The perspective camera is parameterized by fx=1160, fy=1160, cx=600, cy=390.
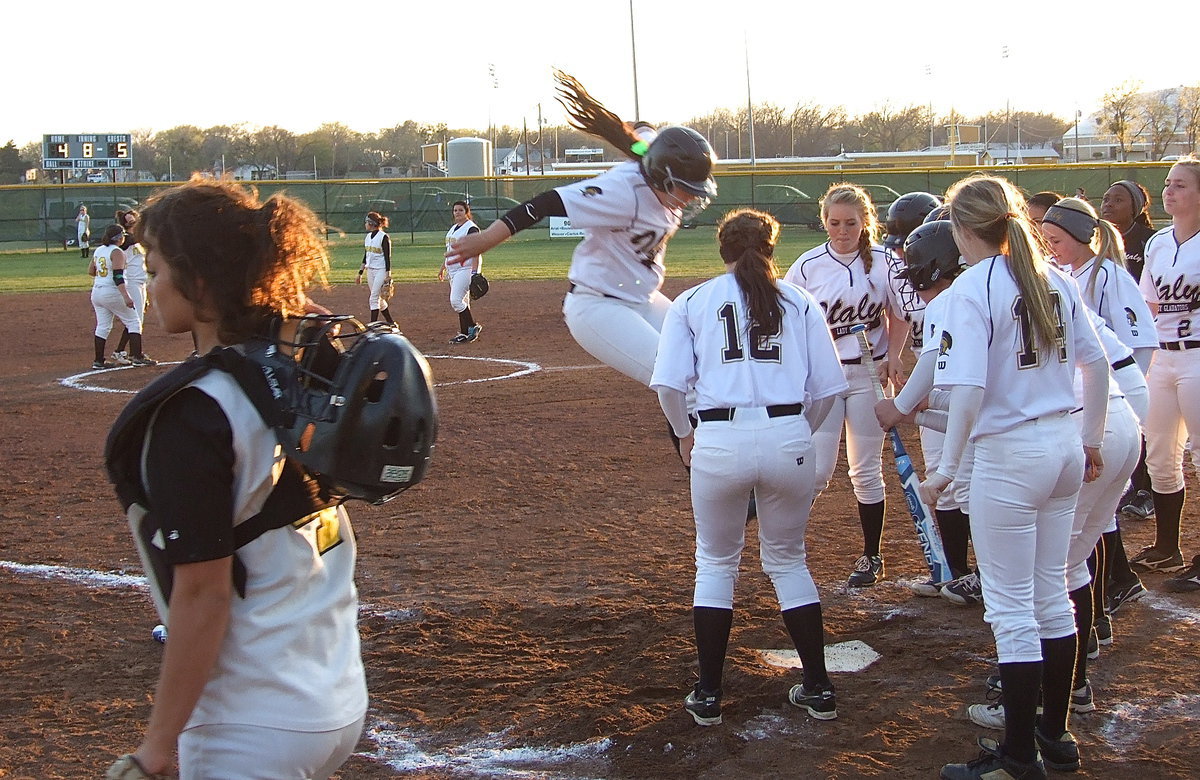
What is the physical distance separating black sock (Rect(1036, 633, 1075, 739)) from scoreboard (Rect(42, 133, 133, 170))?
56.0m

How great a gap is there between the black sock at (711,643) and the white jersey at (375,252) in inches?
556

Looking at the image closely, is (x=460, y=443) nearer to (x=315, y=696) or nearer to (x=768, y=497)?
(x=768, y=497)

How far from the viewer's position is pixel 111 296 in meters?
14.6

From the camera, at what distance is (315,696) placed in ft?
7.48

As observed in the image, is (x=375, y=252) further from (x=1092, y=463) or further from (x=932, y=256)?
(x=1092, y=463)

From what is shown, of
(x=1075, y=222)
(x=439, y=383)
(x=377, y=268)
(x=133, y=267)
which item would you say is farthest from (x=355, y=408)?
(x=377, y=268)

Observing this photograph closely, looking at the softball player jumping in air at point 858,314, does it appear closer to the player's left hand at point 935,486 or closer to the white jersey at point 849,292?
the white jersey at point 849,292

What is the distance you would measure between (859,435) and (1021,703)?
7.99 ft

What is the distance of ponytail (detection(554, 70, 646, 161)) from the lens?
5.76 m

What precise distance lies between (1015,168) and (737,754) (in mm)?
38602

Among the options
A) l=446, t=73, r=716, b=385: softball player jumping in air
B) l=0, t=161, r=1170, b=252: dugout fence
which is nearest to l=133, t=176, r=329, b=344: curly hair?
l=446, t=73, r=716, b=385: softball player jumping in air

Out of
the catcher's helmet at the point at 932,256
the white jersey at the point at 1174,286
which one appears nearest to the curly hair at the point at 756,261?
the catcher's helmet at the point at 932,256

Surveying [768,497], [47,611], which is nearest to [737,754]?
[768,497]

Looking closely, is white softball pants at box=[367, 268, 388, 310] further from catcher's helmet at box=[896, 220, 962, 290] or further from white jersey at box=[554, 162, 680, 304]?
catcher's helmet at box=[896, 220, 962, 290]
